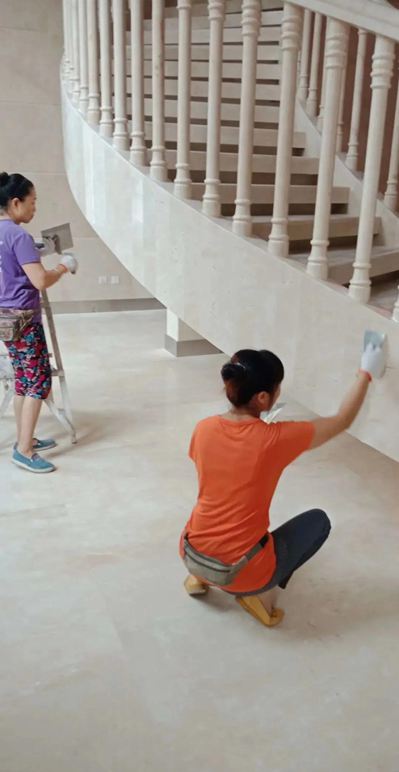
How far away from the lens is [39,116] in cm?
583

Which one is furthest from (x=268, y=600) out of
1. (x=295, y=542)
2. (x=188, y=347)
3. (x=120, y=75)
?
(x=188, y=347)

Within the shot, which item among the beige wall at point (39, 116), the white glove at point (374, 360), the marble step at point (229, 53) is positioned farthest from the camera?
the beige wall at point (39, 116)

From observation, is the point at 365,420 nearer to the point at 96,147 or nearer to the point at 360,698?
the point at 360,698

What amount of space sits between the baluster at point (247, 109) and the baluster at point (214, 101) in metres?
0.13

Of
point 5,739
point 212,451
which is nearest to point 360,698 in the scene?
point 212,451

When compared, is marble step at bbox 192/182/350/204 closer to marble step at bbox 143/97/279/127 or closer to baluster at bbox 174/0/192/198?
baluster at bbox 174/0/192/198

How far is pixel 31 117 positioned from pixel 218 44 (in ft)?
12.8

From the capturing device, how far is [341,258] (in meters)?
2.79

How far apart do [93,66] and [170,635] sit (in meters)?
2.76

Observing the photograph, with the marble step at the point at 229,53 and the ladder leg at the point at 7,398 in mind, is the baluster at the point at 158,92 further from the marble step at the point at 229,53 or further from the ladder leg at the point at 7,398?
the ladder leg at the point at 7,398

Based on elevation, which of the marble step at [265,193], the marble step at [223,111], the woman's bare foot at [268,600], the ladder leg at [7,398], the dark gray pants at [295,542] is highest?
the marble step at [223,111]

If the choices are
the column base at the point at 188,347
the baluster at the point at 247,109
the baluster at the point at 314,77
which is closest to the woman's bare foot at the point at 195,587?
the baluster at the point at 247,109

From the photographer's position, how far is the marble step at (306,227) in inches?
110

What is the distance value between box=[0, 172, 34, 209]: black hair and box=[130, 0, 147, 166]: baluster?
0.50 m
